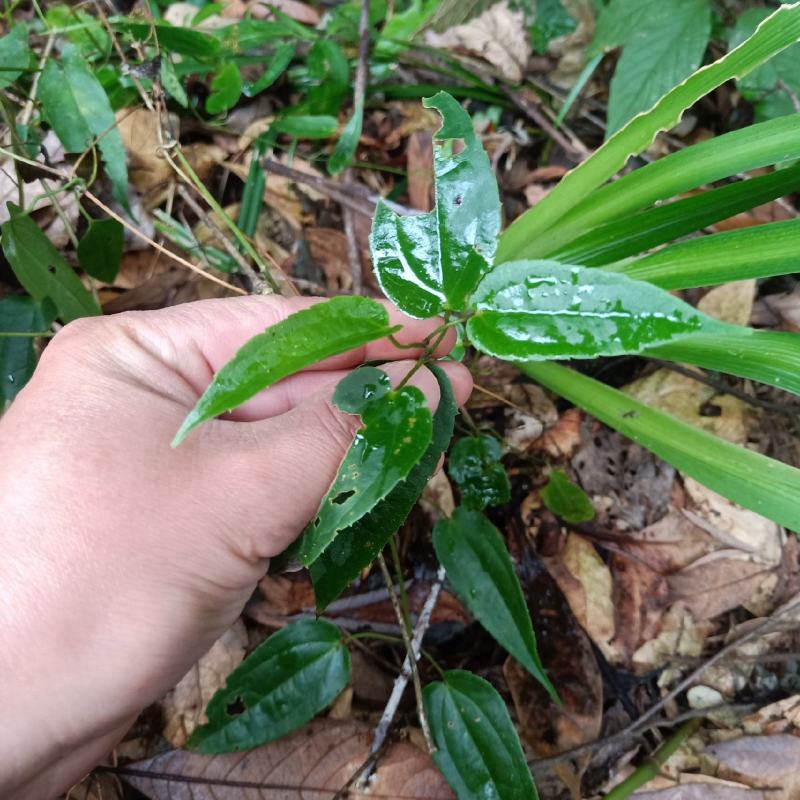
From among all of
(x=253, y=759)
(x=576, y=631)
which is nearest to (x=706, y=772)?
(x=576, y=631)

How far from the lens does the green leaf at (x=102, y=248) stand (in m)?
1.05

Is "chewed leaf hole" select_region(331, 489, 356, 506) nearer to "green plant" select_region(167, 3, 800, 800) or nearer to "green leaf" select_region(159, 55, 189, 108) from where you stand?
"green plant" select_region(167, 3, 800, 800)

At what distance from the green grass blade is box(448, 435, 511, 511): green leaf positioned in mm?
314

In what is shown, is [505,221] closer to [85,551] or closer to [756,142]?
[756,142]

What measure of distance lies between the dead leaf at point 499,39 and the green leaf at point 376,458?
120 cm

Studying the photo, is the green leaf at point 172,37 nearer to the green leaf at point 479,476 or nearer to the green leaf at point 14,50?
the green leaf at point 14,50

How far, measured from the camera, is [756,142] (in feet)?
2.63

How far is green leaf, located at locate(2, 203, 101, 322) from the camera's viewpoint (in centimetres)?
96

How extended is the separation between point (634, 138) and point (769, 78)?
53 cm

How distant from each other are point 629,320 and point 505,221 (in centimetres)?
98

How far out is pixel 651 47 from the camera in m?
1.17

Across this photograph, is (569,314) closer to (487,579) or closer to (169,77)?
(487,579)

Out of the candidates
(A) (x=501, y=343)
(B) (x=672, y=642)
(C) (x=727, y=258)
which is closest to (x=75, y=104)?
(A) (x=501, y=343)

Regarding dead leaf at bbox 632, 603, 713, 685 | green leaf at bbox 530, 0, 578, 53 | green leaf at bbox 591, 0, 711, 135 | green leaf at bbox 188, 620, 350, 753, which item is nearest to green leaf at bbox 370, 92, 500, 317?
green leaf at bbox 188, 620, 350, 753
